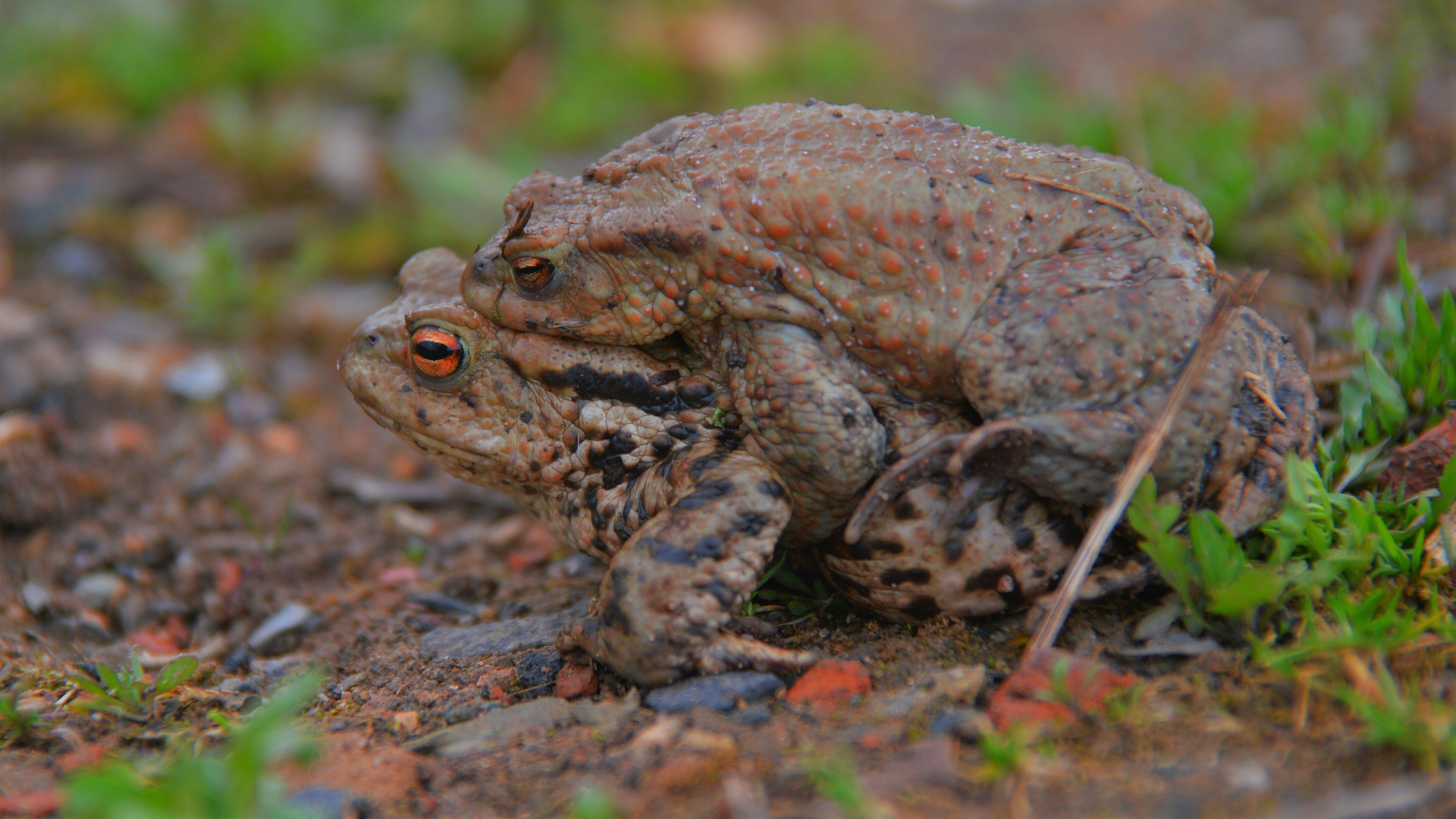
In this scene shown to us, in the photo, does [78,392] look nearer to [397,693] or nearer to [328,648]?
[328,648]

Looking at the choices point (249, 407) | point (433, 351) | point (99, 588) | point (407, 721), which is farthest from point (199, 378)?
point (407, 721)

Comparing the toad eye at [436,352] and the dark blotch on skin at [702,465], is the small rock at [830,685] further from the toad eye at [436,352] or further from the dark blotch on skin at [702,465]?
the toad eye at [436,352]

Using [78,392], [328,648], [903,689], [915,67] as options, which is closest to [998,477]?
[903,689]

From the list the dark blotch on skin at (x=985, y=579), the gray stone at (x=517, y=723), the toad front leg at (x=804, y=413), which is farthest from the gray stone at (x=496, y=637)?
the dark blotch on skin at (x=985, y=579)

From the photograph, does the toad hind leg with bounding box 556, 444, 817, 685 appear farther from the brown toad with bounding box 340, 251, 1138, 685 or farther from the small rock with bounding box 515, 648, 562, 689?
the small rock with bounding box 515, 648, 562, 689

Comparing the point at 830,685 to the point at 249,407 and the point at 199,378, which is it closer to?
the point at 249,407

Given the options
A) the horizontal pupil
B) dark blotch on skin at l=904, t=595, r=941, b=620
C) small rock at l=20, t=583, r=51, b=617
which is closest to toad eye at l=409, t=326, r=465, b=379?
the horizontal pupil
